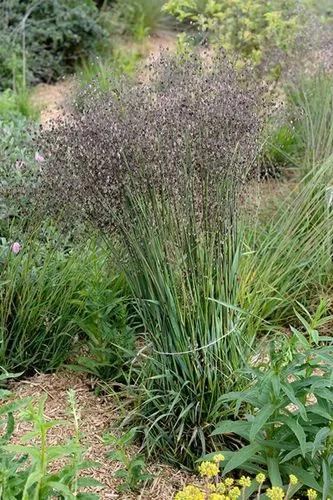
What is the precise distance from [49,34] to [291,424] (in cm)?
614

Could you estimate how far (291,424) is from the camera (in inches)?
93.7

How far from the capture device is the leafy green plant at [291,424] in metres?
2.36

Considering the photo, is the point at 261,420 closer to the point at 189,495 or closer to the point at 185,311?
the point at 189,495

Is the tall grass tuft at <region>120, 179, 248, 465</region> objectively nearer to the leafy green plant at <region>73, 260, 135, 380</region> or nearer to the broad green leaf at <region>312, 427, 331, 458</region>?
the leafy green plant at <region>73, 260, 135, 380</region>

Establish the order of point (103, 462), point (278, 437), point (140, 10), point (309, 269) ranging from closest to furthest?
point (278, 437) → point (103, 462) → point (309, 269) → point (140, 10)

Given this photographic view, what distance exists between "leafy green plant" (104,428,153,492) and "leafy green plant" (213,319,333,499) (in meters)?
0.31

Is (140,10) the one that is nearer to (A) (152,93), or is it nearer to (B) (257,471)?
(A) (152,93)

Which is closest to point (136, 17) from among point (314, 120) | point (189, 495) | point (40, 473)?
point (314, 120)

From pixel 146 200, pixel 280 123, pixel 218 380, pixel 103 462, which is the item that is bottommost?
pixel 103 462

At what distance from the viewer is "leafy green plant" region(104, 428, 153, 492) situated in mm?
2580

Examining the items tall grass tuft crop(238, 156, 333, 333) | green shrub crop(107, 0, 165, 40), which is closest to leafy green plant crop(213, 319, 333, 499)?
tall grass tuft crop(238, 156, 333, 333)

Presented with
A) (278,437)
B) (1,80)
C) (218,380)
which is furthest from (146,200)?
(1,80)

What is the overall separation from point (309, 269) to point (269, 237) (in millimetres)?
259

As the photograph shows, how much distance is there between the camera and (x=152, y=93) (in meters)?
3.44
